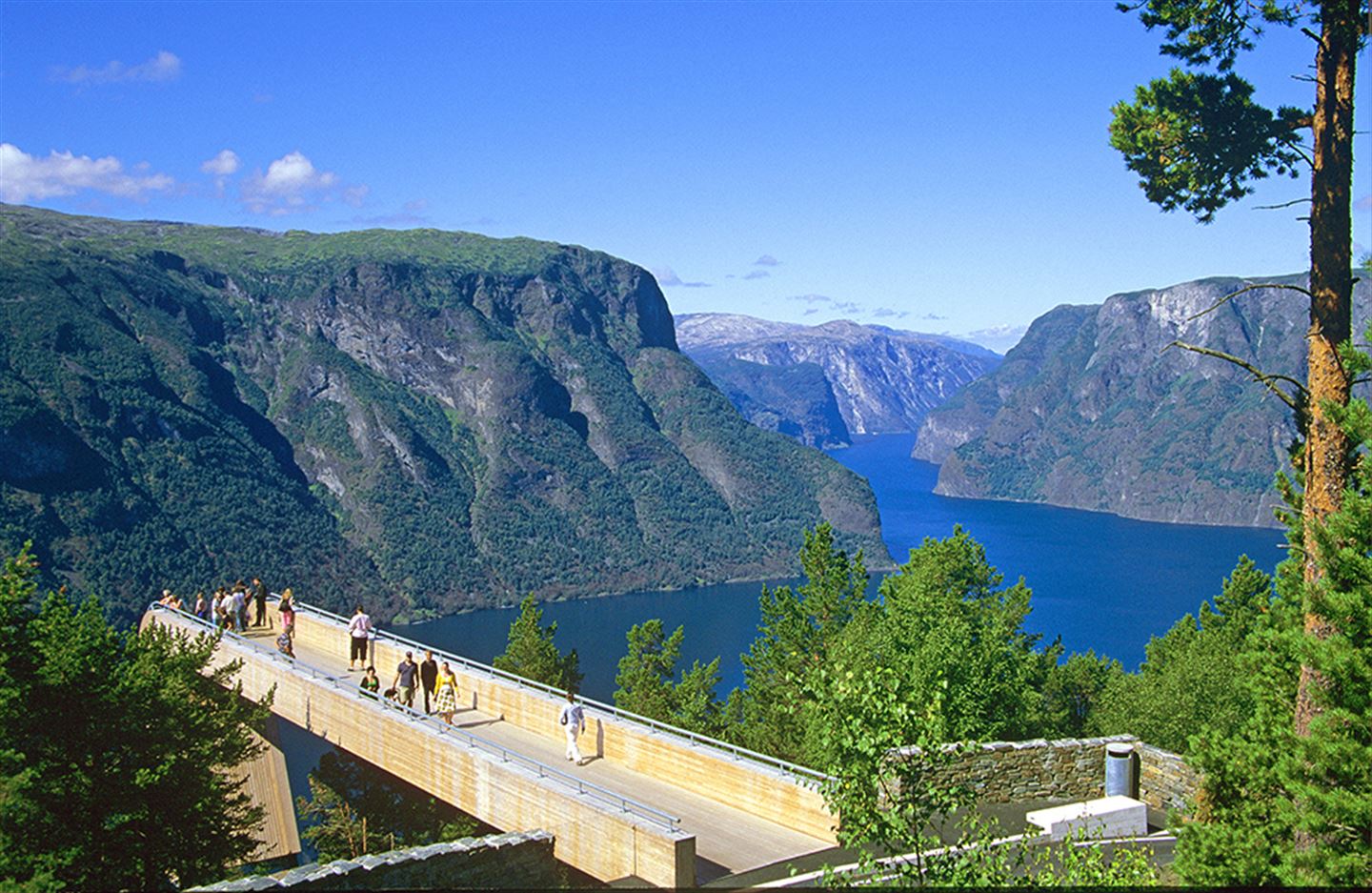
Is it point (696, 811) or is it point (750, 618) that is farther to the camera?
point (750, 618)

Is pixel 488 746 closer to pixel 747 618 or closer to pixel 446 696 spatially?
pixel 446 696

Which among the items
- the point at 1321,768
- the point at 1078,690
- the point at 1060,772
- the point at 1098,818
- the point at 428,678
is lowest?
the point at 1078,690

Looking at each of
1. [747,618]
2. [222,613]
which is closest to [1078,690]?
[222,613]

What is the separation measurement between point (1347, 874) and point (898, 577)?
3192 cm

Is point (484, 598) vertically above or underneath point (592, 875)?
underneath

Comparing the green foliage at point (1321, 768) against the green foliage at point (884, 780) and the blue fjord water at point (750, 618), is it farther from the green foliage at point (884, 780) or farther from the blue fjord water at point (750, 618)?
the blue fjord water at point (750, 618)

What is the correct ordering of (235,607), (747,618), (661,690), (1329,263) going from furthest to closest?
1. (747,618)
2. (661,690)
3. (235,607)
4. (1329,263)

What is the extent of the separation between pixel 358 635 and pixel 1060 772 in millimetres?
17189

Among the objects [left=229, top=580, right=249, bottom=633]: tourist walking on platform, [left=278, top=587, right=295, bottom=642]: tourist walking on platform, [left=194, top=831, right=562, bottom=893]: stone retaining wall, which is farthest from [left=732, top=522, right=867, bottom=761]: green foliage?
[left=194, top=831, right=562, bottom=893]: stone retaining wall

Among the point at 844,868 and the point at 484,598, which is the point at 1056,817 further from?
the point at 484,598

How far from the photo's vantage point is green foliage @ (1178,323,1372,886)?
1212 cm

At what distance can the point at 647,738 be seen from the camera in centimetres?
2180

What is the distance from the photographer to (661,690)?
177ft

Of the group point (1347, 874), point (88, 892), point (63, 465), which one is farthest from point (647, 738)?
point (63, 465)
